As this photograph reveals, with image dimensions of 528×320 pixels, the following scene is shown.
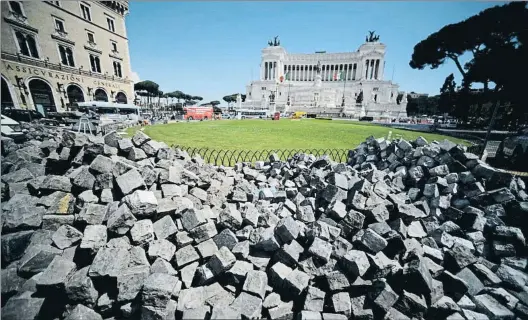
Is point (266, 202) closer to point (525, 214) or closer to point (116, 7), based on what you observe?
point (525, 214)

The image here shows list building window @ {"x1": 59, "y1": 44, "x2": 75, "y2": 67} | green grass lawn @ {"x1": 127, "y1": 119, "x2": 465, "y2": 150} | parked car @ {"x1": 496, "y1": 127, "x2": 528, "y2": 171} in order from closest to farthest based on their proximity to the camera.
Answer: parked car @ {"x1": 496, "y1": 127, "x2": 528, "y2": 171} → building window @ {"x1": 59, "y1": 44, "x2": 75, "y2": 67} → green grass lawn @ {"x1": 127, "y1": 119, "x2": 465, "y2": 150}

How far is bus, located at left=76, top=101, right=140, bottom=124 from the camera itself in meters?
21.5

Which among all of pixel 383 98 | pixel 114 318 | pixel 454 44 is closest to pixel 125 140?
pixel 114 318

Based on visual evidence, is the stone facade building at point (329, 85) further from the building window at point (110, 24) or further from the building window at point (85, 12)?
the building window at point (85, 12)

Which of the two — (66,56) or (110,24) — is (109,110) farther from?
(66,56)

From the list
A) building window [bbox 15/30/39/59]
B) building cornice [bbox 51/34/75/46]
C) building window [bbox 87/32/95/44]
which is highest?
building window [bbox 87/32/95/44]

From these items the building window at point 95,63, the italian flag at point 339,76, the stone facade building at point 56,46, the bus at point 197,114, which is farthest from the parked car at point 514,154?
the italian flag at point 339,76

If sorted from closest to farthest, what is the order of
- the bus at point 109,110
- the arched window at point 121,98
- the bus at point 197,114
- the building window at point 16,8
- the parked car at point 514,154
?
the building window at point 16,8
the parked car at point 514,154
the bus at point 109,110
the arched window at point 121,98
the bus at point 197,114

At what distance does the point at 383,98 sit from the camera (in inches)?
2625

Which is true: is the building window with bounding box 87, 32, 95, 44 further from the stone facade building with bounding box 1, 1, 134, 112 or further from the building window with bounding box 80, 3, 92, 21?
the building window with bounding box 80, 3, 92, 21

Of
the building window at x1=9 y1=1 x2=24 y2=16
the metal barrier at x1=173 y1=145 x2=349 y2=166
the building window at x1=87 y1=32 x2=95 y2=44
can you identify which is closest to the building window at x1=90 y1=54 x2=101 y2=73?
the building window at x1=87 y1=32 x2=95 y2=44

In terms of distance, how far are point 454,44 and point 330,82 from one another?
5115 centimetres

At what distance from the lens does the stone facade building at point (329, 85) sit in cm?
6084

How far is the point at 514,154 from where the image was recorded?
30.2 feet
